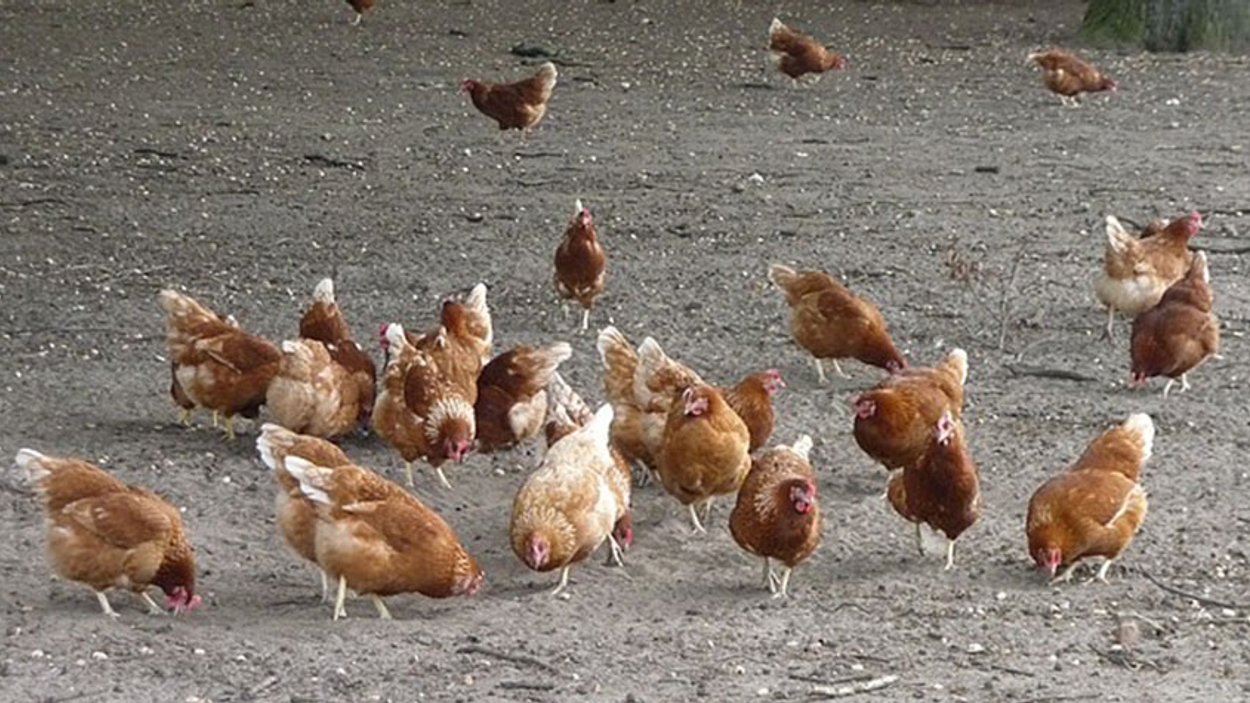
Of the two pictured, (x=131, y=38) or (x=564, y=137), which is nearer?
(x=564, y=137)

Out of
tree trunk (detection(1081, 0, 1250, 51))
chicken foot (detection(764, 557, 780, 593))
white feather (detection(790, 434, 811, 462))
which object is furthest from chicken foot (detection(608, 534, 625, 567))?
tree trunk (detection(1081, 0, 1250, 51))

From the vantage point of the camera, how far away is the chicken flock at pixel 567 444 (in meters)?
5.92

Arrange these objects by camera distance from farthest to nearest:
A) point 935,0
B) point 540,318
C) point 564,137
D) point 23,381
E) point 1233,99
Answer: point 935,0 → point 1233,99 → point 564,137 → point 540,318 → point 23,381

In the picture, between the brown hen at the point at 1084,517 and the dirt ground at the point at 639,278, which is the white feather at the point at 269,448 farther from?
the brown hen at the point at 1084,517

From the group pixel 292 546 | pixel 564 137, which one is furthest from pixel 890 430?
pixel 564 137

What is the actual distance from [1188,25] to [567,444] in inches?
434

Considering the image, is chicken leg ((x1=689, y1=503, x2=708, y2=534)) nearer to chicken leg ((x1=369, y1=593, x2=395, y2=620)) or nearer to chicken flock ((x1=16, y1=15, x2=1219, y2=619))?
chicken flock ((x1=16, y1=15, x2=1219, y2=619))

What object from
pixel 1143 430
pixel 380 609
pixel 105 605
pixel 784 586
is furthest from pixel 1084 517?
pixel 105 605

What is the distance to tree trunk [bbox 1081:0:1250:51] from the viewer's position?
628 inches

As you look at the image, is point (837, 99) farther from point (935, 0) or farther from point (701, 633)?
point (701, 633)

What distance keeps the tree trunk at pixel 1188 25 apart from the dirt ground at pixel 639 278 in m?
0.43

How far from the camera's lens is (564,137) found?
42.5ft

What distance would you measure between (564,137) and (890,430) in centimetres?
642

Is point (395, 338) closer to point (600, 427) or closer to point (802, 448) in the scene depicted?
point (600, 427)
